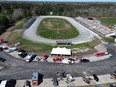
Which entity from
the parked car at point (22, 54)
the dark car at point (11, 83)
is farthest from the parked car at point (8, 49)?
the dark car at point (11, 83)

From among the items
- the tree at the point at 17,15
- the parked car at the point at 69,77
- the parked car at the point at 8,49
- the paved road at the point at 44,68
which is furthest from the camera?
the tree at the point at 17,15

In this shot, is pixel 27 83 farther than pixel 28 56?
No

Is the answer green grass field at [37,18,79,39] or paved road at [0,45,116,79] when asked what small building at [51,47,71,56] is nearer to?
paved road at [0,45,116,79]

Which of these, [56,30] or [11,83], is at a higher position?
[56,30]

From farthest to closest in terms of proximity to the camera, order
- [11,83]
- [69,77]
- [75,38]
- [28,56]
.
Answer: [75,38], [28,56], [69,77], [11,83]

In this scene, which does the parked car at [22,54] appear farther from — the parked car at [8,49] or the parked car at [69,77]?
the parked car at [69,77]

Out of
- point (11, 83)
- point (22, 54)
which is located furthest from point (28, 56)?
point (11, 83)

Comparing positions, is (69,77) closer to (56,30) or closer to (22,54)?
(22,54)

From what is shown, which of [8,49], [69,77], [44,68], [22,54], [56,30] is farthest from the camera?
[56,30]
